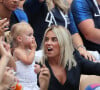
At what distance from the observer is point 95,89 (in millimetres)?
3938

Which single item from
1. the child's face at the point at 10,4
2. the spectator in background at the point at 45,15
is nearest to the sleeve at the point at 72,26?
the spectator in background at the point at 45,15

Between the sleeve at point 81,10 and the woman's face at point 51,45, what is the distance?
113cm

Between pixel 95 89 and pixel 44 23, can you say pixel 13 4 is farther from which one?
pixel 95 89

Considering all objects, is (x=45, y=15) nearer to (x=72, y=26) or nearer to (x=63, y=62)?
(x=72, y=26)

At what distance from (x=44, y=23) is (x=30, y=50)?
2.20 feet

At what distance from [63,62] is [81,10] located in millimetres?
1284

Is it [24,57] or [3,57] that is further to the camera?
[24,57]

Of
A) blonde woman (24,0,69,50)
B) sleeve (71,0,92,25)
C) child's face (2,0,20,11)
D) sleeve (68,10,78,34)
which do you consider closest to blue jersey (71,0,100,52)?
sleeve (71,0,92,25)

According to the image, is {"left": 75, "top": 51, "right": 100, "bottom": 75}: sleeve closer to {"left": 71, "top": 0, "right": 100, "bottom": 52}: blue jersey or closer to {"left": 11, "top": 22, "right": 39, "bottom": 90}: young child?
{"left": 11, "top": 22, "right": 39, "bottom": 90}: young child

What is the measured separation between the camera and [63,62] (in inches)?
149

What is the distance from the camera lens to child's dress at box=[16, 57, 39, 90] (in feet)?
13.0

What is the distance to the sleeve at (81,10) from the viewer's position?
4.89m

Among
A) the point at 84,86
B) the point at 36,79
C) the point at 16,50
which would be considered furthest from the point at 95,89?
the point at 16,50

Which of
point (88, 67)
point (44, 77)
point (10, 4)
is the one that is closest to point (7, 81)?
point (44, 77)
